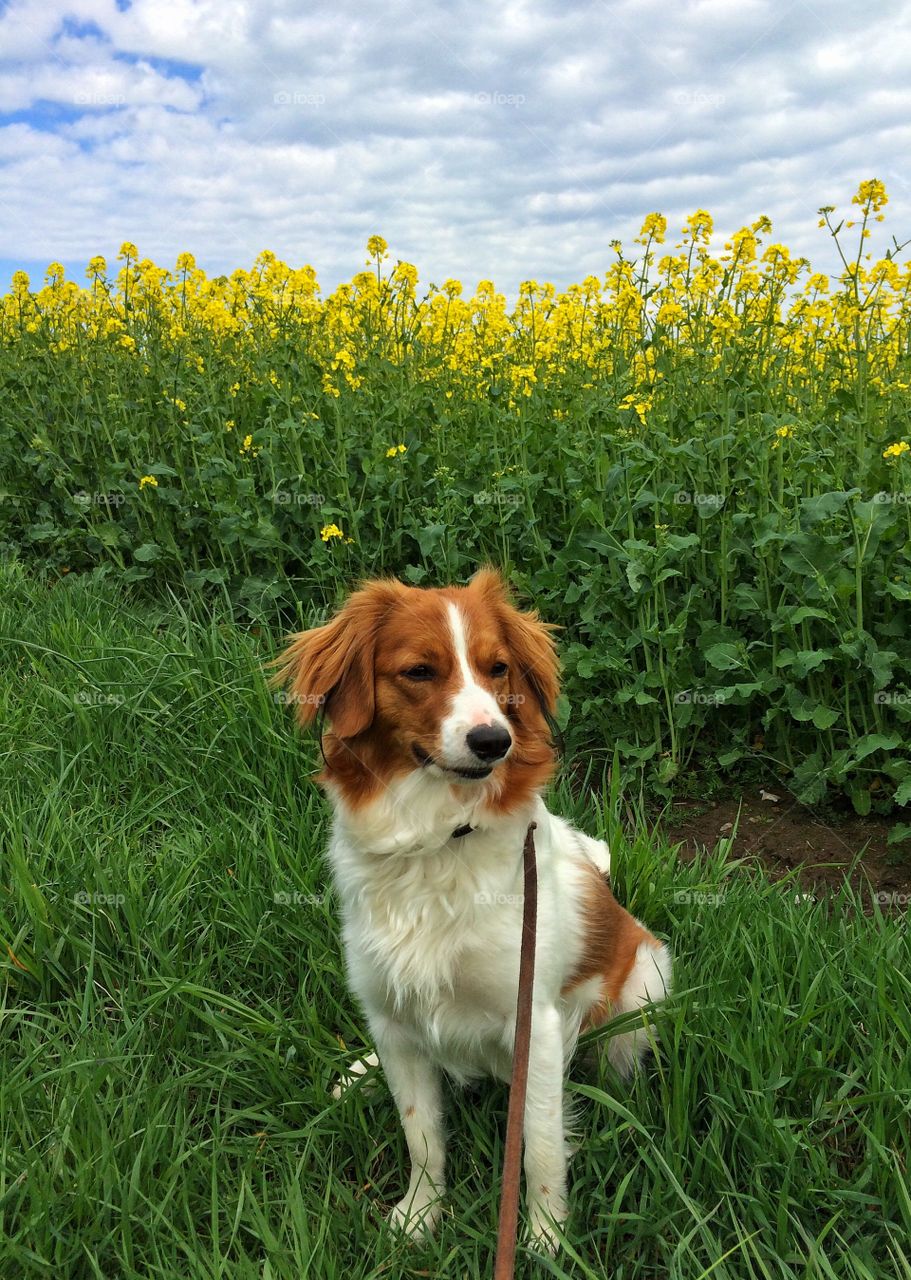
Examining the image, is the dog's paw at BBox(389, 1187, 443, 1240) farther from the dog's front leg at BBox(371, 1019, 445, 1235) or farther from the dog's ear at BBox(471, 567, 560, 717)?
the dog's ear at BBox(471, 567, 560, 717)

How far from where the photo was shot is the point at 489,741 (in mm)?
2160

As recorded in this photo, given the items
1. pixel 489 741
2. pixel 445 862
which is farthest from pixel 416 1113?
pixel 489 741

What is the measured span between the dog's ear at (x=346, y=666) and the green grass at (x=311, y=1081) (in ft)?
3.02

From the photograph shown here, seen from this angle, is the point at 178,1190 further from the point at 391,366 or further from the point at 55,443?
the point at 55,443

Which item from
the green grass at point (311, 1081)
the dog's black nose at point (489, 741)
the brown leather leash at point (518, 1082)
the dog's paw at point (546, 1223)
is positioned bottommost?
the dog's paw at point (546, 1223)

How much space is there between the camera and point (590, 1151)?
7.83ft

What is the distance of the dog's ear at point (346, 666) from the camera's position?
2.47 metres

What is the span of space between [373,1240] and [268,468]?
409 centimetres

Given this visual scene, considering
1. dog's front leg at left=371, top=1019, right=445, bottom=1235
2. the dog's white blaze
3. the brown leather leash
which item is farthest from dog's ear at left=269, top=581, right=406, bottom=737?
dog's front leg at left=371, top=1019, right=445, bottom=1235

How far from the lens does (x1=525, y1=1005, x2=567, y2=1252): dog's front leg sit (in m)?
2.23

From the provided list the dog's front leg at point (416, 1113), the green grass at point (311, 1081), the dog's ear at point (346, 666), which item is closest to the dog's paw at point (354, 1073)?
the green grass at point (311, 1081)

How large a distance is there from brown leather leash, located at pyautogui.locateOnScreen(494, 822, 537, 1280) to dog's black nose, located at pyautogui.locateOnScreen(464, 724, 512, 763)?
316 mm

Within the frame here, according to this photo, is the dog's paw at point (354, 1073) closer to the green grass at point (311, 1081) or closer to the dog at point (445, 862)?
the green grass at point (311, 1081)

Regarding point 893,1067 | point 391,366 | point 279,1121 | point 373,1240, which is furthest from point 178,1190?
point 391,366
